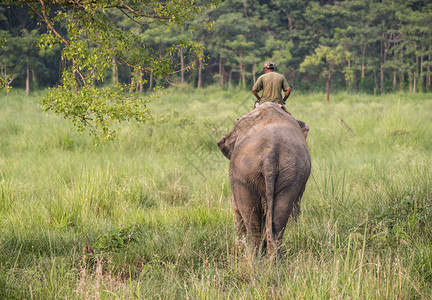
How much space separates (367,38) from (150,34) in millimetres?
18626

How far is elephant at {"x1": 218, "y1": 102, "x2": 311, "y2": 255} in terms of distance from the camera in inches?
152

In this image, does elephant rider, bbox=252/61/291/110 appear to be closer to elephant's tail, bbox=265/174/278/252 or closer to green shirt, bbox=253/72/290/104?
green shirt, bbox=253/72/290/104

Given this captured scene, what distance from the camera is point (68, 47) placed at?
468cm

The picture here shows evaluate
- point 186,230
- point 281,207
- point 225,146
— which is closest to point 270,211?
point 281,207

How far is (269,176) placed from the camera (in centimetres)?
379

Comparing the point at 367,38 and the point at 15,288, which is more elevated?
the point at 367,38

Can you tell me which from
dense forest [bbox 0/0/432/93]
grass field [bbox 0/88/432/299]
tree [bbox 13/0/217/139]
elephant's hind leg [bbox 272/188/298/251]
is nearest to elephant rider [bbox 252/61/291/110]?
tree [bbox 13/0/217/139]

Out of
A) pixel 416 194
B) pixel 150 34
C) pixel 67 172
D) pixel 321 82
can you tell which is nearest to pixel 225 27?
pixel 150 34

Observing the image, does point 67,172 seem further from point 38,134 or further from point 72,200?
point 38,134

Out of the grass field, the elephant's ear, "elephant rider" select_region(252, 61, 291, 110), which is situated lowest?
the grass field

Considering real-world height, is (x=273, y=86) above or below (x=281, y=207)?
above

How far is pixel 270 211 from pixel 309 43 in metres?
39.5

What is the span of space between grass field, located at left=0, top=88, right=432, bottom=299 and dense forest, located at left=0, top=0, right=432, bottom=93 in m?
25.4

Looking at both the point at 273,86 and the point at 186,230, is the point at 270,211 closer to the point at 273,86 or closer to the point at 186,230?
the point at 186,230
